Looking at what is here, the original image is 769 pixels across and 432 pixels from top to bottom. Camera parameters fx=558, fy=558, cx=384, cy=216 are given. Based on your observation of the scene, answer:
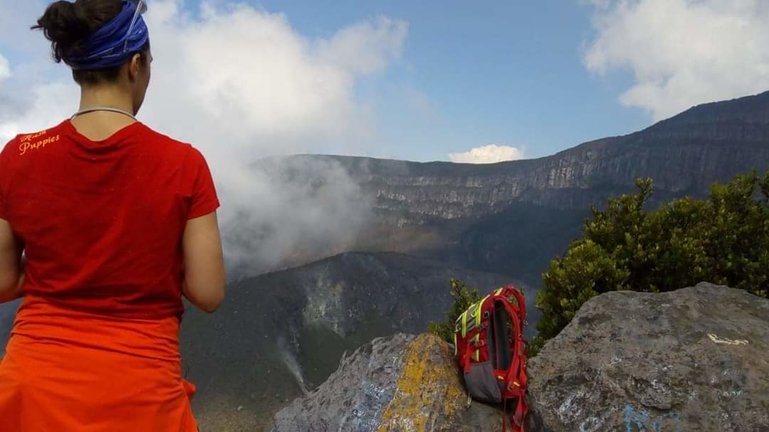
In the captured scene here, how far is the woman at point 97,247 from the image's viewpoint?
198 cm

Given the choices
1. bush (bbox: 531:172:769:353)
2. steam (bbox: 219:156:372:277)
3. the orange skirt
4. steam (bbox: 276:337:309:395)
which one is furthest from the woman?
steam (bbox: 219:156:372:277)

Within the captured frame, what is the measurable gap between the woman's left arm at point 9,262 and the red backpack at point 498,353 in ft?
13.6

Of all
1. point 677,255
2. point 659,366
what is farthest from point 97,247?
point 677,255

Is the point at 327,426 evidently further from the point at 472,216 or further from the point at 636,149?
the point at 472,216

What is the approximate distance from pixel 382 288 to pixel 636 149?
236ft

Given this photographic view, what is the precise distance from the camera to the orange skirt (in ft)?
6.39

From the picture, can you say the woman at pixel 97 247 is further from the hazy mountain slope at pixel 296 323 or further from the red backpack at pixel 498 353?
the hazy mountain slope at pixel 296 323

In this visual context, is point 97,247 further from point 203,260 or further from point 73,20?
point 73,20

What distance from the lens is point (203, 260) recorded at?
2.14 meters

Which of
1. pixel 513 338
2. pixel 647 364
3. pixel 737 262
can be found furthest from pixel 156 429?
pixel 737 262

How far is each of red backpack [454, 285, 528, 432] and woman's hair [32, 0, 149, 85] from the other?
4.30 metres

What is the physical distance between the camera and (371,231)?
601 feet

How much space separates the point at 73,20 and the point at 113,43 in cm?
16

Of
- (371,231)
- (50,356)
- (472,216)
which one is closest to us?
(50,356)
